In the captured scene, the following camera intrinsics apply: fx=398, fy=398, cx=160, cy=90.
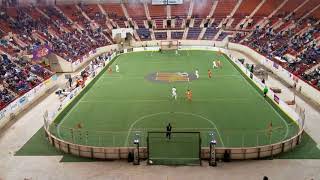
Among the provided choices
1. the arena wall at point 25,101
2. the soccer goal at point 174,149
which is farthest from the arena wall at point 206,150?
the arena wall at point 25,101

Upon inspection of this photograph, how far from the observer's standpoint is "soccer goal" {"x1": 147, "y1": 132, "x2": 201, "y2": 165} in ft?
77.2

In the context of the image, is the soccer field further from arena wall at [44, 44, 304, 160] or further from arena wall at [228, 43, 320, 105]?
arena wall at [228, 43, 320, 105]

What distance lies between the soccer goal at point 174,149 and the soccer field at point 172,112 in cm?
71

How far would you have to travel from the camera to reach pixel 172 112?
3225 cm

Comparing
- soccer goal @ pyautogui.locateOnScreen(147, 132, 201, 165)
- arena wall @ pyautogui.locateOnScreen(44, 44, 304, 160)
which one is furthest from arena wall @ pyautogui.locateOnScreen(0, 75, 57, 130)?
soccer goal @ pyautogui.locateOnScreen(147, 132, 201, 165)

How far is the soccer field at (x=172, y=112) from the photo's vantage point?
26.5m

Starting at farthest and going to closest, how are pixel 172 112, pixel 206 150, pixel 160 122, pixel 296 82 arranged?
pixel 296 82 < pixel 172 112 < pixel 160 122 < pixel 206 150

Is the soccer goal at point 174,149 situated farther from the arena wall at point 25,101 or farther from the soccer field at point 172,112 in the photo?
the arena wall at point 25,101

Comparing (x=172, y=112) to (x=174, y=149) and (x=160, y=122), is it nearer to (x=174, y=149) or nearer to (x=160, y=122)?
(x=160, y=122)

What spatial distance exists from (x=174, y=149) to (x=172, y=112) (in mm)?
7878

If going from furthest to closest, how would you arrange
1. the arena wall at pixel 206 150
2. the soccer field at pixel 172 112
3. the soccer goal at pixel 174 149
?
the soccer field at pixel 172 112
the arena wall at pixel 206 150
the soccer goal at pixel 174 149

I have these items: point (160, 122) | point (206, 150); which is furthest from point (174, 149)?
point (160, 122)

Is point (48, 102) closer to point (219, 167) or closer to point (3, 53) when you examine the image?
point (3, 53)

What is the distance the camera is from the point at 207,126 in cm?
2856
